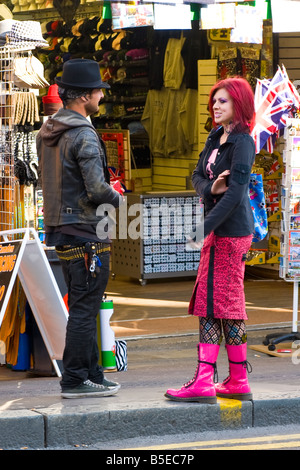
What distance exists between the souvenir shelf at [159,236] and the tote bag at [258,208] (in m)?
4.09

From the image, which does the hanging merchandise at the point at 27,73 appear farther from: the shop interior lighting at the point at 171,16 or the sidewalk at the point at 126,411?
the sidewalk at the point at 126,411

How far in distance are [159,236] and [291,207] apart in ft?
12.9

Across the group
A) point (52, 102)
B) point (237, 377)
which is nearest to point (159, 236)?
point (52, 102)

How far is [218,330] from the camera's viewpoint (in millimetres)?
6625

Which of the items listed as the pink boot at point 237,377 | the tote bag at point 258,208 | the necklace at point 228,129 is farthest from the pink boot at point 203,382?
the tote bag at point 258,208

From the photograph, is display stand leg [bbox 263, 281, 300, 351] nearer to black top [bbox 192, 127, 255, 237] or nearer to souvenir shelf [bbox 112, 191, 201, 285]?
black top [bbox 192, 127, 255, 237]

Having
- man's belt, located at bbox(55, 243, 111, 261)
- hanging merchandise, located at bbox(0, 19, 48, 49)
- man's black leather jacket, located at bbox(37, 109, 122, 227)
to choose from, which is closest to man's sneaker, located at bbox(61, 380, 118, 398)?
man's belt, located at bbox(55, 243, 111, 261)

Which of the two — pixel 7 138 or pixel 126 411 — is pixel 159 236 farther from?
pixel 126 411

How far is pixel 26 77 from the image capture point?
8133mm

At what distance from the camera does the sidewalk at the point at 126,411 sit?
20.2 ft

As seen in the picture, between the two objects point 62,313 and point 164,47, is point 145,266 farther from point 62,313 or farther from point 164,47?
point 62,313

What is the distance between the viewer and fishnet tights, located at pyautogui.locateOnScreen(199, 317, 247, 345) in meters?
6.59
